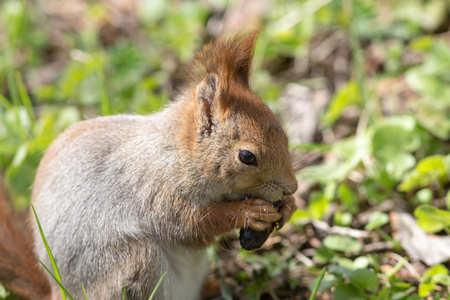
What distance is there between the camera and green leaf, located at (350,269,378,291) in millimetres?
2182

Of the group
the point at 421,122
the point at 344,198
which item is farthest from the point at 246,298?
the point at 421,122

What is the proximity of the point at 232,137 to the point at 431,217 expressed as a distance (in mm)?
1086

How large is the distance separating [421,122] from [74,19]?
11.9ft

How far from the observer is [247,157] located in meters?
2.05

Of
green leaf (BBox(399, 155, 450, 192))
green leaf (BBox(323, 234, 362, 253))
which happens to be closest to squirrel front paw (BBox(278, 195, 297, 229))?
green leaf (BBox(323, 234, 362, 253))

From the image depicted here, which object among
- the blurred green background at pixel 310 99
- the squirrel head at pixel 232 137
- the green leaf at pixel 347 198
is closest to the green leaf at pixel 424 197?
the blurred green background at pixel 310 99

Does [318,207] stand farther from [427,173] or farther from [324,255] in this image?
[427,173]

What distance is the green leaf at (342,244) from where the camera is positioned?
99.7 inches

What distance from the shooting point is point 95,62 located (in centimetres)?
350

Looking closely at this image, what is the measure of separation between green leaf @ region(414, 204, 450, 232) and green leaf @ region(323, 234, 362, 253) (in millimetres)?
336

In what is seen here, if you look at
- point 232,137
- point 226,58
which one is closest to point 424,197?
point 232,137

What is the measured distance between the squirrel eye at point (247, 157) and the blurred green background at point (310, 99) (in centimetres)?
69

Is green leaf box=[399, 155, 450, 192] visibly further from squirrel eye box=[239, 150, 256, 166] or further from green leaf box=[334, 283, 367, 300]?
squirrel eye box=[239, 150, 256, 166]

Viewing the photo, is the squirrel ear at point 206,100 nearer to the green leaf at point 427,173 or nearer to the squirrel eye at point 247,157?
the squirrel eye at point 247,157
